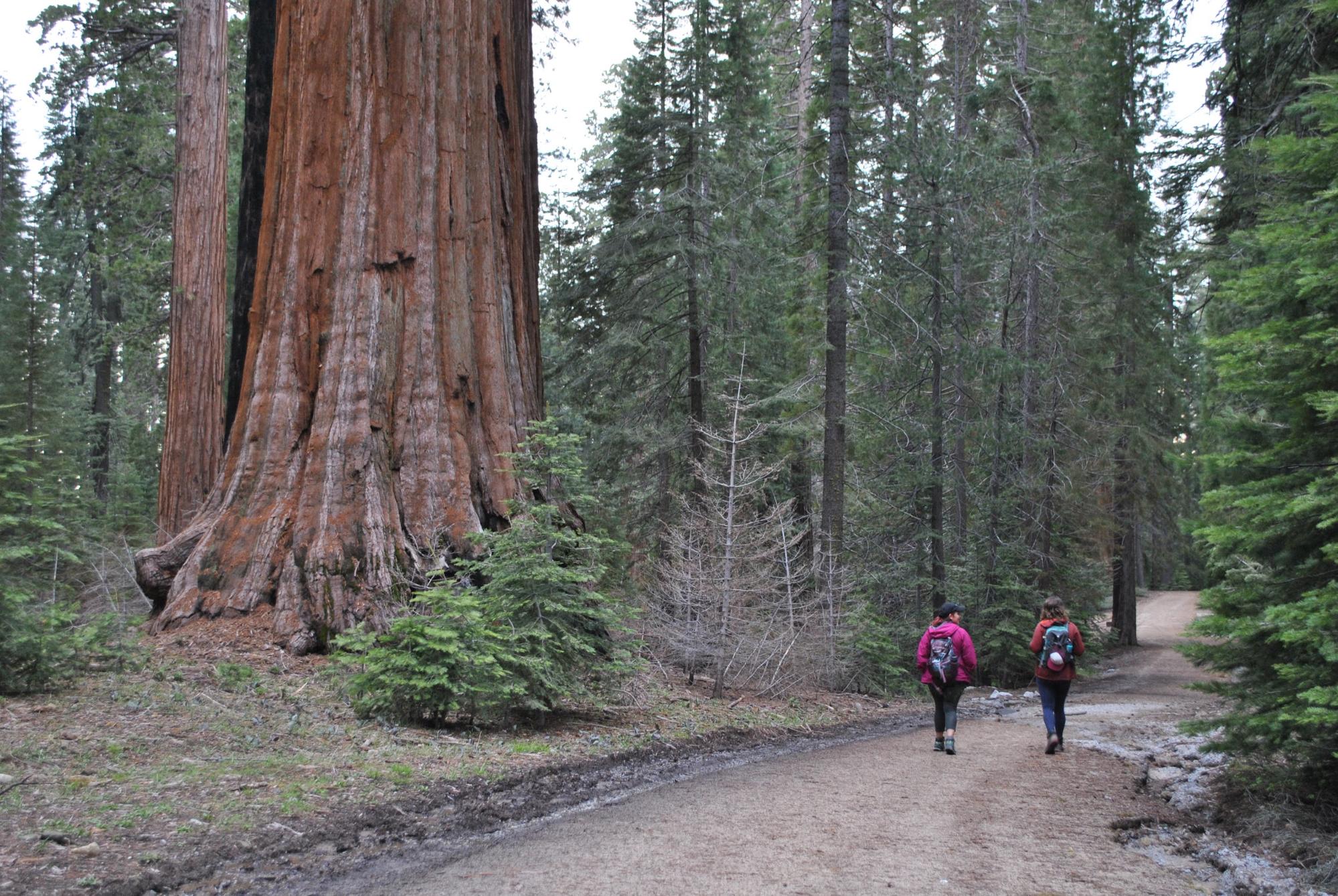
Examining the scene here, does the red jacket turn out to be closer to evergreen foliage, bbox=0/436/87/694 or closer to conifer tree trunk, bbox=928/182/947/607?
conifer tree trunk, bbox=928/182/947/607

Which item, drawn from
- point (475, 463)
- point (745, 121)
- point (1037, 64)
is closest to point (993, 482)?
point (745, 121)

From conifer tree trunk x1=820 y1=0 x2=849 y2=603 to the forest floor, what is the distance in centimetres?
753

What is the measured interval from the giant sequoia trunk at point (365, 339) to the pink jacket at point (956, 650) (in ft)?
15.2

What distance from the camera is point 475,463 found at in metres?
9.44

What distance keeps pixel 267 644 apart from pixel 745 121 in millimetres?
17312

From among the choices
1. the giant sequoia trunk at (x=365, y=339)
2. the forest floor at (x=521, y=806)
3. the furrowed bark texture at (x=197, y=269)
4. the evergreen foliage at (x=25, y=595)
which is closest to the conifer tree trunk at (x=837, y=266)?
the forest floor at (x=521, y=806)

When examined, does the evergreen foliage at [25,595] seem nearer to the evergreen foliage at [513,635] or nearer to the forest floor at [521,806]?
the forest floor at [521,806]

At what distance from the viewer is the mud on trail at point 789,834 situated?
460 cm

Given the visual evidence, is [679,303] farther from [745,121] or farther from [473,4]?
[473,4]

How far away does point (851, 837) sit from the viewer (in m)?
5.61

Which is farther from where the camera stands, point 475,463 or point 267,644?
point 475,463

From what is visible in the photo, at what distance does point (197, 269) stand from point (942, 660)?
35.5 feet

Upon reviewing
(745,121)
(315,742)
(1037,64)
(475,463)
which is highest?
(1037,64)

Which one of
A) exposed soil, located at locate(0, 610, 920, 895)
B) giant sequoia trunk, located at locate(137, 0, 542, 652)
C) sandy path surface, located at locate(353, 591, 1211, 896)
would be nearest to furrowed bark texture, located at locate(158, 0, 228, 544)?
giant sequoia trunk, located at locate(137, 0, 542, 652)
